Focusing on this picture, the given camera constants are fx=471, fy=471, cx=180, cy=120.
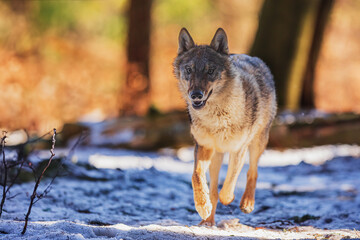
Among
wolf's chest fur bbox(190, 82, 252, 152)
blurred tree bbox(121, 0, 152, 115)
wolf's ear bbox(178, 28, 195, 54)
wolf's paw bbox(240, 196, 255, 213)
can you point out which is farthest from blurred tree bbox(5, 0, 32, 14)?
wolf's paw bbox(240, 196, 255, 213)

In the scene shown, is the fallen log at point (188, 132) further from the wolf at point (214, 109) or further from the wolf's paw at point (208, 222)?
the wolf's paw at point (208, 222)

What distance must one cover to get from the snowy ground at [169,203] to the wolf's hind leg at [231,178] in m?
0.26

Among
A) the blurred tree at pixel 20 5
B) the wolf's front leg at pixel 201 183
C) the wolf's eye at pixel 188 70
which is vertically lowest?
the wolf's front leg at pixel 201 183

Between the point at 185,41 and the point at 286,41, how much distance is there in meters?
9.11

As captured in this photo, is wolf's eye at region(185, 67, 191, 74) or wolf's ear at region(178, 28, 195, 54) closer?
wolf's eye at region(185, 67, 191, 74)

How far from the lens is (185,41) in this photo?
5.59 metres

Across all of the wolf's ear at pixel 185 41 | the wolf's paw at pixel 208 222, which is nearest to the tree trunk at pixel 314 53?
the wolf's ear at pixel 185 41

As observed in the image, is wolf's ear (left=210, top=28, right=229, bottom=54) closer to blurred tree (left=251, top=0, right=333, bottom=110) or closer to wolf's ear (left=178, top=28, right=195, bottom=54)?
wolf's ear (left=178, top=28, right=195, bottom=54)

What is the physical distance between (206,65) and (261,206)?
8.09 feet

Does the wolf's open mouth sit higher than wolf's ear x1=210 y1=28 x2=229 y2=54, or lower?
lower

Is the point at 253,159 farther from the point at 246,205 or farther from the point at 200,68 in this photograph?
the point at 200,68

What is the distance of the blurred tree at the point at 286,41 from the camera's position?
14.0 meters

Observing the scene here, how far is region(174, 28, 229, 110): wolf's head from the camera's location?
4.92 meters

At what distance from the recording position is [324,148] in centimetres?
1111
